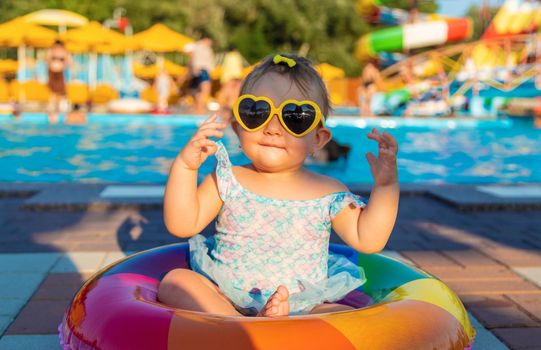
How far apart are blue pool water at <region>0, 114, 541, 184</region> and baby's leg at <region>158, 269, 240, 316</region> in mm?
5211

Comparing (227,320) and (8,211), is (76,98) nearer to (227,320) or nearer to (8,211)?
(8,211)

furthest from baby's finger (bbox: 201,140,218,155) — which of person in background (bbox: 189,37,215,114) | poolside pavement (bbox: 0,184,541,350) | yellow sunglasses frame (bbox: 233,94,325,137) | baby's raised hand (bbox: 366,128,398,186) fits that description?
person in background (bbox: 189,37,215,114)

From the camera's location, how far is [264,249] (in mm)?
2131

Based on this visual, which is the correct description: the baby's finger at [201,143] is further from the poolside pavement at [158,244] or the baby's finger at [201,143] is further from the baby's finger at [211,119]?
the poolside pavement at [158,244]

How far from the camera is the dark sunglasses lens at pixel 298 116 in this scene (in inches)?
79.0

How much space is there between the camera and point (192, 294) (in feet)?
6.31

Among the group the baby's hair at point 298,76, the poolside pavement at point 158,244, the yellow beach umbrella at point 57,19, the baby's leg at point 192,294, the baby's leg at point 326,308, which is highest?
the yellow beach umbrella at point 57,19

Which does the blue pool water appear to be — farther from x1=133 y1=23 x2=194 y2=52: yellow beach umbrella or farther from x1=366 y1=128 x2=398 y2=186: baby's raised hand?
x1=366 y1=128 x2=398 y2=186: baby's raised hand

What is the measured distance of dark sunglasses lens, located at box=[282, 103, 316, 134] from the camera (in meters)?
2.01

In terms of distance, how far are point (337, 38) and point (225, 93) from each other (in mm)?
18950

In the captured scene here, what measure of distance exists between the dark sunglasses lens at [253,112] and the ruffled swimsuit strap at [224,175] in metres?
0.20

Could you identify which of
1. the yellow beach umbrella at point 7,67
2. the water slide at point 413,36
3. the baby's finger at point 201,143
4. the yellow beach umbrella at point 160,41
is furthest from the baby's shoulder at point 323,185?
the yellow beach umbrella at point 7,67

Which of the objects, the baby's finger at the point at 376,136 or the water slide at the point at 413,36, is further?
the water slide at the point at 413,36

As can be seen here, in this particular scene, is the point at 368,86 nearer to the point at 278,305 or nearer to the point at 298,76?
the point at 298,76
